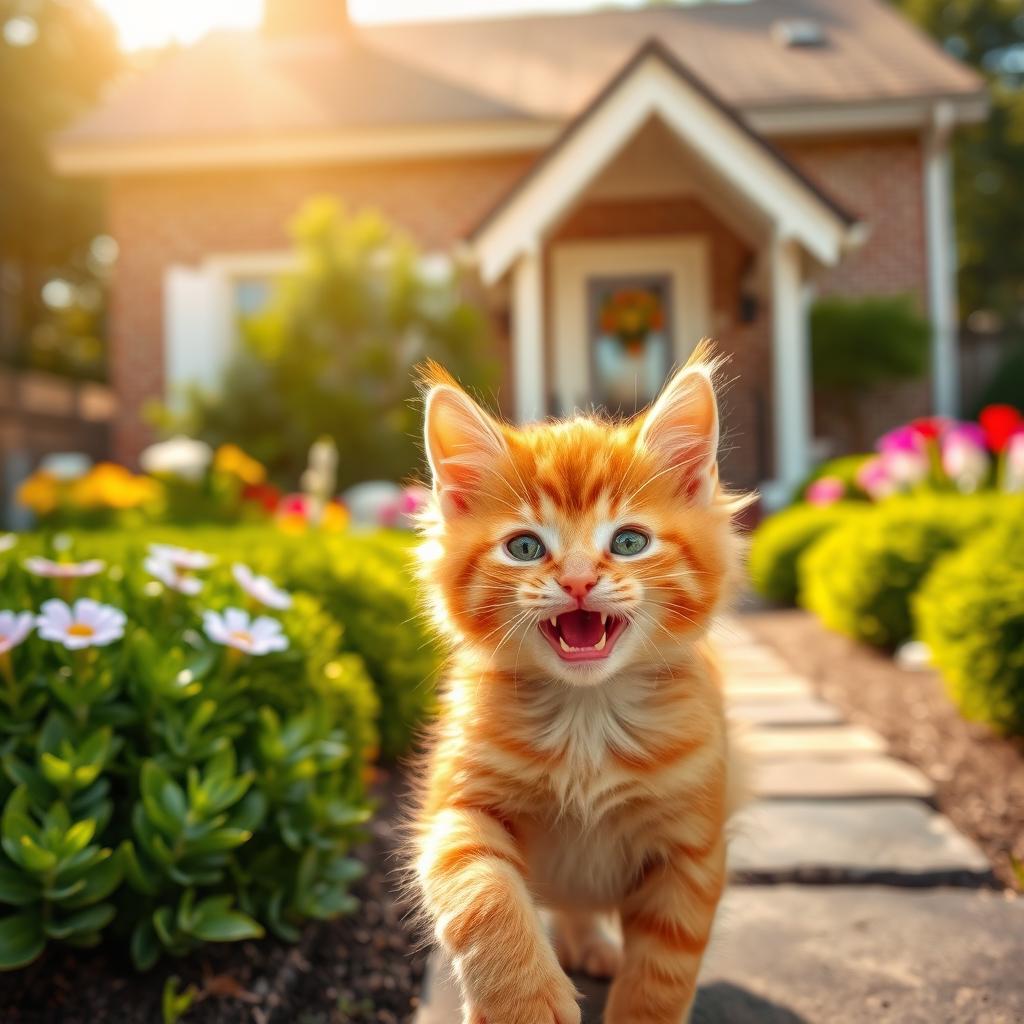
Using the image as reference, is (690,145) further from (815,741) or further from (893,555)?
(815,741)

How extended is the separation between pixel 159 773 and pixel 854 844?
6.43 ft

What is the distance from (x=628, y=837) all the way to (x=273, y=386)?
9360 millimetres

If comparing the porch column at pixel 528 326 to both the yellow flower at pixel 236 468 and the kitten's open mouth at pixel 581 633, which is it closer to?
the yellow flower at pixel 236 468

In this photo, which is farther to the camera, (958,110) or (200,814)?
(958,110)

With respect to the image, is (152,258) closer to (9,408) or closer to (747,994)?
(9,408)

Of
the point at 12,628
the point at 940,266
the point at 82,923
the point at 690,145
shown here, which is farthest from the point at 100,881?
the point at 940,266

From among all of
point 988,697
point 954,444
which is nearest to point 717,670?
point 988,697

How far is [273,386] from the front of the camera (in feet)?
34.1

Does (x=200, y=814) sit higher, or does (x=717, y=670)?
(x=717, y=670)

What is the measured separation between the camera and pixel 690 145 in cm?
975

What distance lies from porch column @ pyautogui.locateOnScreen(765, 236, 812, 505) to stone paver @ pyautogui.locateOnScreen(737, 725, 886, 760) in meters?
6.50

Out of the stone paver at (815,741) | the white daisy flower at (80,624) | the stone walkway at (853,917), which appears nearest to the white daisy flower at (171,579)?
the white daisy flower at (80,624)

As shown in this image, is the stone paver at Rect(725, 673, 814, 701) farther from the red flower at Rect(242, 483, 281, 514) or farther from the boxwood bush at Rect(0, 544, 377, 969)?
the red flower at Rect(242, 483, 281, 514)

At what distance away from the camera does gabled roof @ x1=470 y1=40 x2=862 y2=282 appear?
31.0ft
